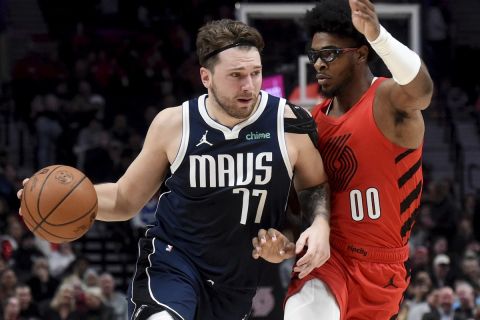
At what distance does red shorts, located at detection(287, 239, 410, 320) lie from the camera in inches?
212

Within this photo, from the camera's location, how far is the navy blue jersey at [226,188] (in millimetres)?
5246

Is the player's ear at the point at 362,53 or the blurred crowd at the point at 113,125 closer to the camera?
the player's ear at the point at 362,53

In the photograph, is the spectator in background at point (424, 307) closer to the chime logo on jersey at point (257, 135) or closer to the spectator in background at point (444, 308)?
the spectator in background at point (444, 308)

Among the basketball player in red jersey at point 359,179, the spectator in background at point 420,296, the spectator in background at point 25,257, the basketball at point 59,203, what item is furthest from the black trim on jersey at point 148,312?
the spectator in background at point 25,257

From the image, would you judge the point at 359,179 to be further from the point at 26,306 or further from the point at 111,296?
the point at 111,296

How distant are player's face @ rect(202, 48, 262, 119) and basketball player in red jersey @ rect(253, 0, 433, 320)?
1.40ft

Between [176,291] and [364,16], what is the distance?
5.29 ft

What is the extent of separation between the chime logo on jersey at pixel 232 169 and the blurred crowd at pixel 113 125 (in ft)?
22.3

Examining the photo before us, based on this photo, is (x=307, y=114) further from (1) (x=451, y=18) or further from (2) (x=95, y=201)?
(1) (x=451, y=18)

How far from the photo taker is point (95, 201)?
525cm

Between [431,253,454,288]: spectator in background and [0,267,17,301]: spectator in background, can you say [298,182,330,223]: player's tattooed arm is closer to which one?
[0,267,17,301]: spectator in background

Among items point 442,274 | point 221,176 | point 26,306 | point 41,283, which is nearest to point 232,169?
point 221,176

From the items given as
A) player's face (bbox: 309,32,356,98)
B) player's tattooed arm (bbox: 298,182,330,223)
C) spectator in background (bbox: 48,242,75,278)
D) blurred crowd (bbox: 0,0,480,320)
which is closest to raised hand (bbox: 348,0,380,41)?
player's face (bbox: 309,32,356,98)

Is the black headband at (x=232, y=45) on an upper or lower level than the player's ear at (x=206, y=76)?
upper
